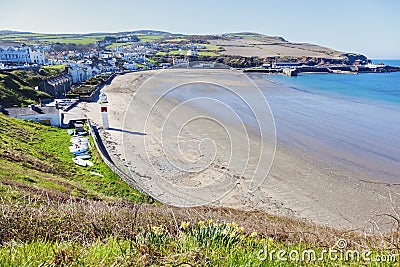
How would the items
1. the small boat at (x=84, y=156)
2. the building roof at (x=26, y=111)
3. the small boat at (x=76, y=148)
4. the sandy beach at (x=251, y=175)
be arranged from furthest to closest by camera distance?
the building roof at (x=26, y=111), the small boat at (x=76, y=148), the small boat at (x=84, y=156), the sandy beach at (x=251, y=175)

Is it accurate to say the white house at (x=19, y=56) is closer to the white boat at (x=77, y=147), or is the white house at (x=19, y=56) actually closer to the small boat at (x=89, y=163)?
the white boat at (x=77, y=147)

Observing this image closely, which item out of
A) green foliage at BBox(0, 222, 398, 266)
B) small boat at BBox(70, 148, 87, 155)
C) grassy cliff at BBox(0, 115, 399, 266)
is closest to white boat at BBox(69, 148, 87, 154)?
small boat at BBox(70, 148, 87, 155)

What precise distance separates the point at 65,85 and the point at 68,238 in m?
54.9

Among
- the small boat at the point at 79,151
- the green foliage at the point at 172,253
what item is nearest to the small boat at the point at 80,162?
the small boat at the point at 79,151

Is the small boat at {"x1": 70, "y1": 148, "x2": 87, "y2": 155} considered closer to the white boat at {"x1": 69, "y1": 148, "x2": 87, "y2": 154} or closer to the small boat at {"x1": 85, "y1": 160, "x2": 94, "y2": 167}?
the white boat at {"x1": 69, "y1": 148, "x2": 87, "y2": 154}

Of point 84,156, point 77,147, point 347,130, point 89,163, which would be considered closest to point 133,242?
point 89,163

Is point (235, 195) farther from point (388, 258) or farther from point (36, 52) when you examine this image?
point (36, 52)

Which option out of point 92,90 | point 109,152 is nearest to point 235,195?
point 109,152

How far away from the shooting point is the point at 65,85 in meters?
52.4

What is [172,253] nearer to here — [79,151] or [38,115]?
[79,151]

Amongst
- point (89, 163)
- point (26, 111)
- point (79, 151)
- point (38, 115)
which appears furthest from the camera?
point (26, 111)

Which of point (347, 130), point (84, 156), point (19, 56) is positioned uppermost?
point (347, 130)

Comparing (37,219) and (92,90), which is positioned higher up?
(37,219)

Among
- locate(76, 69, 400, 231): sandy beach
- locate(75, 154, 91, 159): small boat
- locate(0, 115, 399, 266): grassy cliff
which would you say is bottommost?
locate(75, 154, 91, 159): small boat
